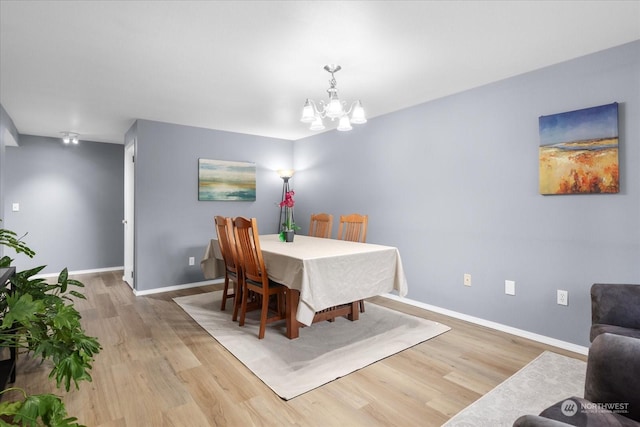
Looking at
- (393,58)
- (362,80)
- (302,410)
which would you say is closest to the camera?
(302,410)

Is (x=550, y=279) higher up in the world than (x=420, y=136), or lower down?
lower down

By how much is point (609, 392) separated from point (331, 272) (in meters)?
1.66

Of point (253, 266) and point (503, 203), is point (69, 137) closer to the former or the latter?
point (253, 266)

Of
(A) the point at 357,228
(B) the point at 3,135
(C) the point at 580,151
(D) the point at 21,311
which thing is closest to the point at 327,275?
(A) the point at 357,228

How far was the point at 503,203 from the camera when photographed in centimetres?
297

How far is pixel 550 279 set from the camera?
2691 millimetres

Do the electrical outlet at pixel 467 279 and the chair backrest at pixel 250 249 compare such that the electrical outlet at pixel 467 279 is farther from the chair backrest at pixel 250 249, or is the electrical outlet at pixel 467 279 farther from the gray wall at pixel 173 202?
the gray wall at pixel 173 202

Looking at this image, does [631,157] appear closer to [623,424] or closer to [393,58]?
[393,58]

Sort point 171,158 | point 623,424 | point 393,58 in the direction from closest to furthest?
point 623,424
point 393,58
point 171,158

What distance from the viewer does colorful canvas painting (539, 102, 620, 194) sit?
237cm

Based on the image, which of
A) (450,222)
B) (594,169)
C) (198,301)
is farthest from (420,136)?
(198,301)

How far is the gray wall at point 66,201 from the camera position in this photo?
5027mm

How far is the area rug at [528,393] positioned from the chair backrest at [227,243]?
85.7 inches

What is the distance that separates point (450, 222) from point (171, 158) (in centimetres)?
356
